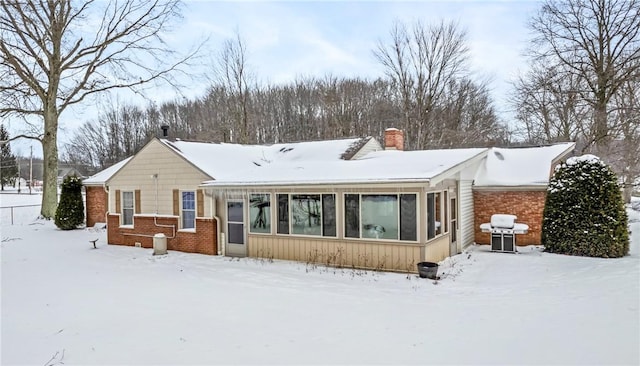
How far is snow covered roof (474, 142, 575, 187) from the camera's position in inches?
509

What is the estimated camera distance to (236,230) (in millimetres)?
12375

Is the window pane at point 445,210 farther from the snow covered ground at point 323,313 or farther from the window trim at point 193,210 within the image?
the window trim at point 193,210

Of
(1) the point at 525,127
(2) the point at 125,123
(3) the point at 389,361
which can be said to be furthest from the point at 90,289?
(2) the point at 125,123

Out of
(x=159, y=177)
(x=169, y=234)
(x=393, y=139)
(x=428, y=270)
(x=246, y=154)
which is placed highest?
(x=393, y=139)

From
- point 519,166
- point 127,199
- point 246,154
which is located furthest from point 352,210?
point 127,199

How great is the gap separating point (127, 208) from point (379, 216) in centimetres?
986

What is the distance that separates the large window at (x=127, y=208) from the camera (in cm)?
1459

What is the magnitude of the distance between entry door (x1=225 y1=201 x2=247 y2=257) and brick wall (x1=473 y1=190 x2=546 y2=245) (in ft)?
25.8

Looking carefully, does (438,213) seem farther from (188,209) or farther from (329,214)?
(188,209)

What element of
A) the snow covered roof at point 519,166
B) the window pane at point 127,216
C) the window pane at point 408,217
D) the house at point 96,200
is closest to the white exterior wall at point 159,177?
the window pane at point 127,216

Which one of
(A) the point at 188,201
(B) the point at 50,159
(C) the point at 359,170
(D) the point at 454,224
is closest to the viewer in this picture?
(C) the point at 359,170

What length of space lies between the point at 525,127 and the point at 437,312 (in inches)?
1014

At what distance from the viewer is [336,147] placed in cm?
1426

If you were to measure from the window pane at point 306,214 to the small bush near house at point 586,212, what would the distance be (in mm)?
6491
